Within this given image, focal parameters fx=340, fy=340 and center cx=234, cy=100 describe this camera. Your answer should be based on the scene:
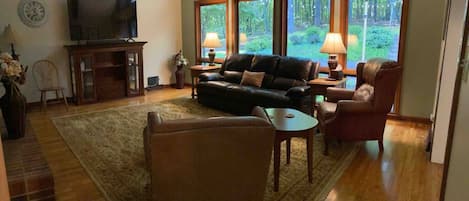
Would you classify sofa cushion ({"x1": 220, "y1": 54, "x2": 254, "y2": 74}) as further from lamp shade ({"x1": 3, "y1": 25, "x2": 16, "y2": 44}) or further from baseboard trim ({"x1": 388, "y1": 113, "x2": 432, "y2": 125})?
lamp shade ({"x1": 3, "y1": 25, "x2": 16, "y2": 44})

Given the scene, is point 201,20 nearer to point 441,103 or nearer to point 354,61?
point 354,61

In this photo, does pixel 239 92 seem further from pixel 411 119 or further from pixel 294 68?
pixel 411 119

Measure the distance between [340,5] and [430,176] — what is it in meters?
3.02

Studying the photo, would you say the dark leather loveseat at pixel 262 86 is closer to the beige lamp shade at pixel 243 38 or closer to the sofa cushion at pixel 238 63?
the sofa cushion at pixel 238 63

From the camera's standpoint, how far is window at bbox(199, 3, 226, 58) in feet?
23.6

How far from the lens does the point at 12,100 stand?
127 inches

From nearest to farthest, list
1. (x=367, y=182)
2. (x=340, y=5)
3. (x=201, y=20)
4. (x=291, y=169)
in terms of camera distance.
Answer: (x=367, y=182) → (x=291, y=169) → (x=340, y=5) → (x=201, y=20)

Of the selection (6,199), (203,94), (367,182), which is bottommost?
(367,182)

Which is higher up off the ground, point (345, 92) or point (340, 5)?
point (340, 5)

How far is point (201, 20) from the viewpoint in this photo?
24.9ft

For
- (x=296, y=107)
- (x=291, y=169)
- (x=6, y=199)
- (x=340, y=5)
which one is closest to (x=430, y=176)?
(x=291, y=169)

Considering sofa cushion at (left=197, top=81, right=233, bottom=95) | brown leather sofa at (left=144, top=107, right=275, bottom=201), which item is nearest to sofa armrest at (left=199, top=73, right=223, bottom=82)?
sofa cushion at (left=197, top=81, right=233, bottom=95)

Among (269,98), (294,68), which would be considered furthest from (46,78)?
(294,68)

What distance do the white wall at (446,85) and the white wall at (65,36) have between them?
570cm
